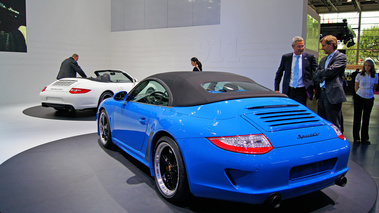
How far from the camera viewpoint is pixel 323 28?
712 inches

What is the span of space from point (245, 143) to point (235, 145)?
0.23ft

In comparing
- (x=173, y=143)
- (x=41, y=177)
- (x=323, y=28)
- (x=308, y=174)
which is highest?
(x=323, y=28)

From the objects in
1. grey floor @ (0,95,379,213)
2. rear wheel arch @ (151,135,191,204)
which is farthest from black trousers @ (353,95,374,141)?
rear wheel arch @ (151,135,191,204)

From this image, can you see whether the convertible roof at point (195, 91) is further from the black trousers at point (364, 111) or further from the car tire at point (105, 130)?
the black trousers at point (364, 111)

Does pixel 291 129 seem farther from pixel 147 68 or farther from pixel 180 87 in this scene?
pixel 147 68

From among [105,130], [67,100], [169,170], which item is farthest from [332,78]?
[67,100]

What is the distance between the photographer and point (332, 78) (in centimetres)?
386

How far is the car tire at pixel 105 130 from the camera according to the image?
3.98m

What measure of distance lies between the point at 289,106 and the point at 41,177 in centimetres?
258

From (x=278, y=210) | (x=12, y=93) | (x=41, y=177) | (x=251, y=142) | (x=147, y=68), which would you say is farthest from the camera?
(x=147, y=68)

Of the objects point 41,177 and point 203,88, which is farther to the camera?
point 41,177

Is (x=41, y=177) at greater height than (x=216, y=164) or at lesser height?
lesser

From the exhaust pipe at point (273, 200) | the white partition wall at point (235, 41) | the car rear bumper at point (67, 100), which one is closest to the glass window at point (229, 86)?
the exhaust pipe at point (273, 200)

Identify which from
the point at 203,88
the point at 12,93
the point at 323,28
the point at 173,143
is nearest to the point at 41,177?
the point at 173,143
